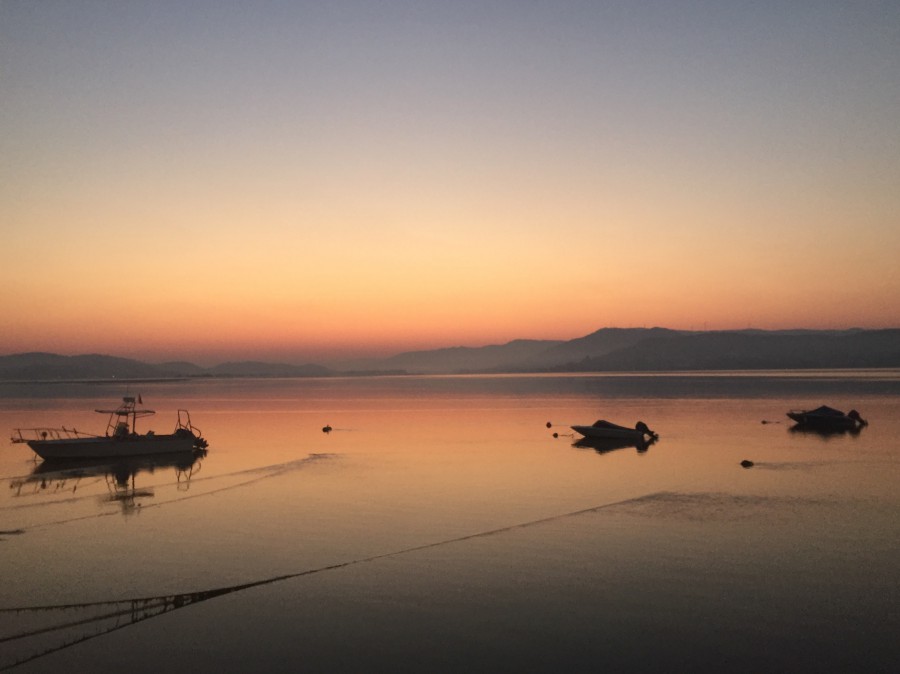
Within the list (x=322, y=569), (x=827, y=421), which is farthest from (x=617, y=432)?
(x=322, y=569)


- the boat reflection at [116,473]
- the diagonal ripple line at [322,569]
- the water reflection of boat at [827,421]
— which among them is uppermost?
the boat reflection at [116,473]

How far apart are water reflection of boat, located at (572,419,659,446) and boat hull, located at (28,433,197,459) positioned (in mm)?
34297

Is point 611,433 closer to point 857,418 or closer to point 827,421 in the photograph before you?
point 827,421

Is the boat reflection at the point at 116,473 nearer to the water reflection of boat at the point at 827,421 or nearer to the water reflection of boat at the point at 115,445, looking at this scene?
the water reflection of boat at the point at 115,445

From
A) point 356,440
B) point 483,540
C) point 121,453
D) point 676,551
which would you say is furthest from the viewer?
point 356,440

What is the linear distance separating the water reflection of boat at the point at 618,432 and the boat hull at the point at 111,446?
113 ft

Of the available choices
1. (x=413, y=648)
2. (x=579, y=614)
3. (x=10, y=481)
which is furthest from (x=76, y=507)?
(x=579, y=614)

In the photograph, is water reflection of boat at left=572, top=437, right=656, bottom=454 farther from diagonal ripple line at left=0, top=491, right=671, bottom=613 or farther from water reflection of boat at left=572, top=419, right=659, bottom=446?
diagonal ripple line at left=0, top=491, right=671, bottom=613

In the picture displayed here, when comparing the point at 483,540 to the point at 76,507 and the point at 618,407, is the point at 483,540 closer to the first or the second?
the point at 76,507

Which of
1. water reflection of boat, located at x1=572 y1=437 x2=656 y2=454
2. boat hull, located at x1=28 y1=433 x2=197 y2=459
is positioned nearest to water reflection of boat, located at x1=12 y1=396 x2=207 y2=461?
boat hull, located at x1=28 y1=433 x2=197 y2=459

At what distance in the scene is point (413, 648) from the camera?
15.2 meters

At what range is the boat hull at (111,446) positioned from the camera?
48.2 metres

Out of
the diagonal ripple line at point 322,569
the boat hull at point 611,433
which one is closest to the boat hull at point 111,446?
the boat hull at point 611,433

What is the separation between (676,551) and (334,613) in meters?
11.9
